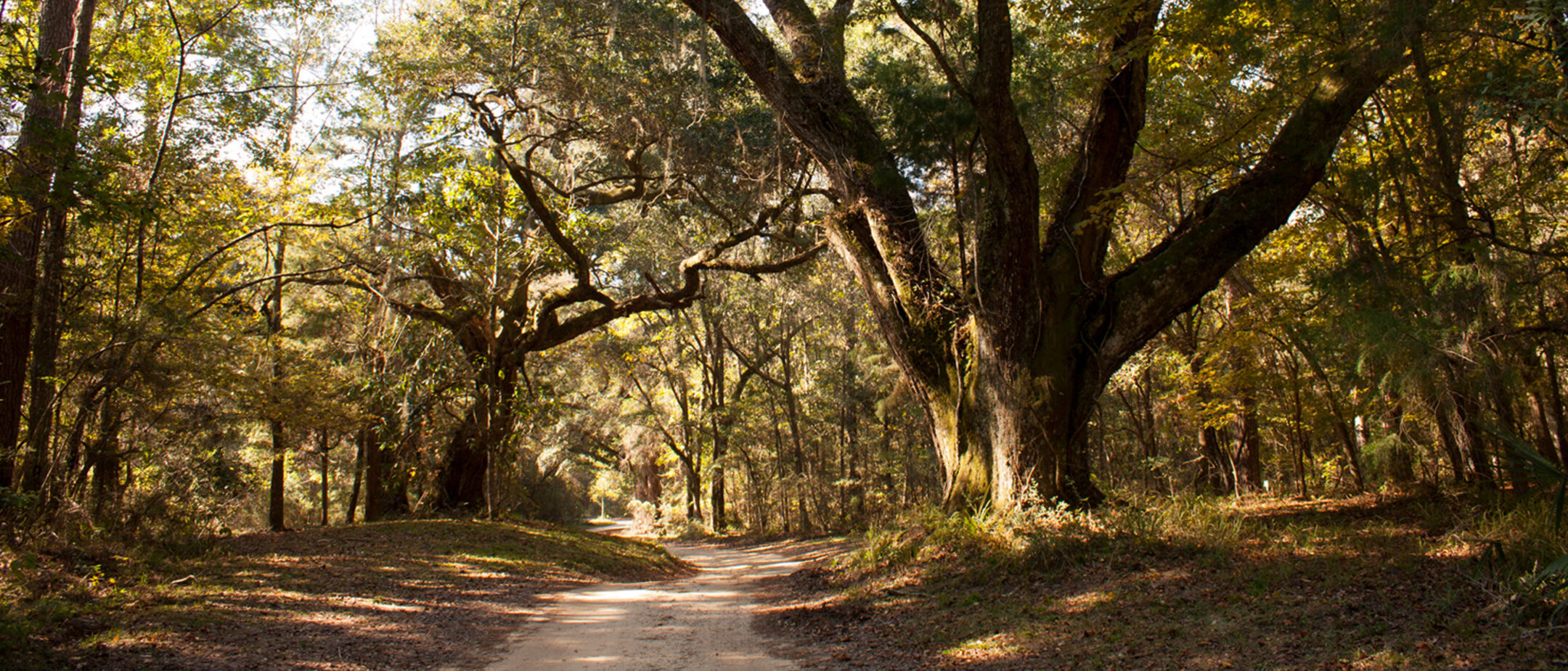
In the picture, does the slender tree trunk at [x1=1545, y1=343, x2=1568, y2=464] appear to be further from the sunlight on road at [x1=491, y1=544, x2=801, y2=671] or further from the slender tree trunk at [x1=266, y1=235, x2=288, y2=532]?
the slender tree trunk at [x1=266, y1=235, x2=288, y2=532]

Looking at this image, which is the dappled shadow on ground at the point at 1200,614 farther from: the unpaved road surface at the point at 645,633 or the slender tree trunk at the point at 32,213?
the slender tree trunk at the point at 32,213

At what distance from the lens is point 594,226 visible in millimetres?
12789

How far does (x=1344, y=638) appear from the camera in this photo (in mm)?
3967

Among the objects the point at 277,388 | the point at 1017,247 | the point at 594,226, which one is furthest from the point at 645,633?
the point at 277,388

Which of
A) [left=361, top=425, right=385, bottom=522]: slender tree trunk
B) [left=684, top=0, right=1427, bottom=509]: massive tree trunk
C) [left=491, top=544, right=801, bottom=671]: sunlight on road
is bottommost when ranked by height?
[left=491, top=544, right=801, bottom=671]: sunlight on road

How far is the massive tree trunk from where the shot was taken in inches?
281

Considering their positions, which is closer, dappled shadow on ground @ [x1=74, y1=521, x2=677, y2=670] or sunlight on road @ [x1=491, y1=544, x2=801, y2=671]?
dappled shadow on ground @ [x1=74, y1=521, x2=677, y2=670]

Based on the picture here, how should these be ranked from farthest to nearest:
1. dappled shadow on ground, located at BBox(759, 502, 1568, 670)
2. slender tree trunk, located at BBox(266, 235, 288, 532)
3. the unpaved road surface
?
slender tree trunk, located at BBox(266, 235, 288, 532) → the unpaved road surface → dappled shadow on ground, located at BBox(759, 502, 1568, 670)

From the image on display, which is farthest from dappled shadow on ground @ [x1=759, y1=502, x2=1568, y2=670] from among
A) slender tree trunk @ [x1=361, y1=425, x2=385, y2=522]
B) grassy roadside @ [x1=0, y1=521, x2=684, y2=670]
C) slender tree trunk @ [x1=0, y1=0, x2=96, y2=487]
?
slender tree trunk @ [x1=361, y1=425, x2=385, y2=522]

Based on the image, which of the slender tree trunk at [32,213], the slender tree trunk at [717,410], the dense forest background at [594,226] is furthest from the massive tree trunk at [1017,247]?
the slender tree trunk at [717,410]

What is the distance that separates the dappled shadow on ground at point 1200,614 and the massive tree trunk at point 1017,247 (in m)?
1.35

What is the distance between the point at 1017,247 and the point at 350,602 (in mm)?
6662

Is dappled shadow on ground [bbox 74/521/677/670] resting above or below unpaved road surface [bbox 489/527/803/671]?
above

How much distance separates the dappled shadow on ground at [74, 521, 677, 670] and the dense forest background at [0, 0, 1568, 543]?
4.21 ft
